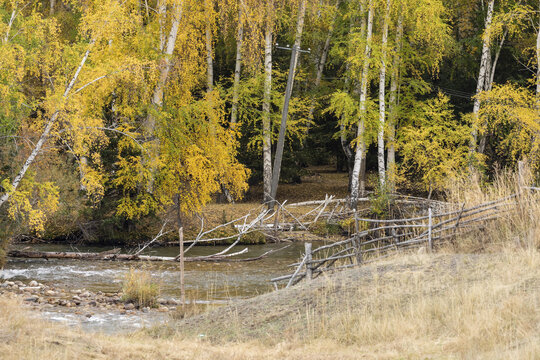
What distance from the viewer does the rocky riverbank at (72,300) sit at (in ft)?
38.3

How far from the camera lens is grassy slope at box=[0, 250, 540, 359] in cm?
727

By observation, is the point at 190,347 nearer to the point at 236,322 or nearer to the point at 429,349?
the point at 236,322

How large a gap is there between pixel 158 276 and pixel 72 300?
3.15 m

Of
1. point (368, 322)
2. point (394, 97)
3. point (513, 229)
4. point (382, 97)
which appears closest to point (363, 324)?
point (368, 322)

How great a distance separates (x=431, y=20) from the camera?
79.2 ft

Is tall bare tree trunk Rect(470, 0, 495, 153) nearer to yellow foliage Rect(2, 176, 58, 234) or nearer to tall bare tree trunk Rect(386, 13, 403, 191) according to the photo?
tall bare tree trunk Rect(386, 13, 403, 191)

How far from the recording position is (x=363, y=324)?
8117 mm

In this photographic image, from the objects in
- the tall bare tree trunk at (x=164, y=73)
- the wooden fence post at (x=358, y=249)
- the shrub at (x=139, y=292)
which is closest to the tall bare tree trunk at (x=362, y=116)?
the tall bare tree trunk at (x=164, y=73)

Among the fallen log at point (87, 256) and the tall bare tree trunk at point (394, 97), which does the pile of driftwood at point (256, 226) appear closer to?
the fallen log at point (87, 256)

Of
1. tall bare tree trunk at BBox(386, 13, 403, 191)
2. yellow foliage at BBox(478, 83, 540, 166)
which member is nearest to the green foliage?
tall bare tree trunk at BBox(386, 13, 403, 191)

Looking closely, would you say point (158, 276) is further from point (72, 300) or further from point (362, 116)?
point (362, 116)

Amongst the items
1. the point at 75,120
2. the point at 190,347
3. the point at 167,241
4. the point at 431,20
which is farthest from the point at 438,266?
the point at 431,20

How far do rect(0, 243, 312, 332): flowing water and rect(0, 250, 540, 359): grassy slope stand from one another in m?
1.76

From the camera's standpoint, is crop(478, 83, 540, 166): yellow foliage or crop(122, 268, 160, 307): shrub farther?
A: crop(478, 83, 540, 166): yellow foliage
